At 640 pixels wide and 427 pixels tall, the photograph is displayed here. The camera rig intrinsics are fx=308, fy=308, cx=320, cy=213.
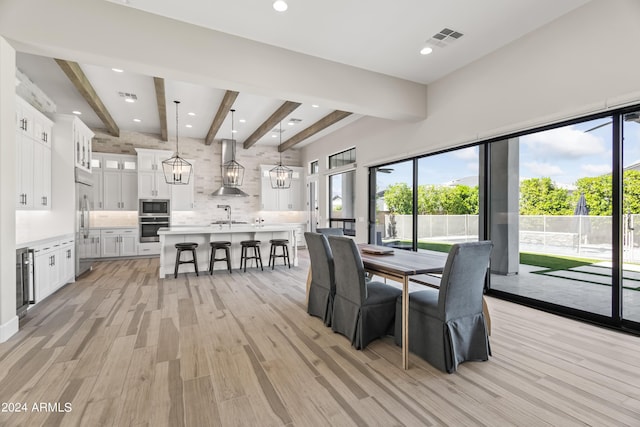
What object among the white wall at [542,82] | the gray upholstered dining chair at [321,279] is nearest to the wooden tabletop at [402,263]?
the gray upholstered dining chair at [321,279]

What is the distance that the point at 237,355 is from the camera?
8.29 ft

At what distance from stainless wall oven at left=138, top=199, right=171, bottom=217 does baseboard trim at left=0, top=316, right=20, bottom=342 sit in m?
4.93

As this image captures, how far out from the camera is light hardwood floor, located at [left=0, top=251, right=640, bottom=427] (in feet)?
5.86

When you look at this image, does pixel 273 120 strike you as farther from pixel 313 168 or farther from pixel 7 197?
pixel 7 197

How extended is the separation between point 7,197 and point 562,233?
5.76m

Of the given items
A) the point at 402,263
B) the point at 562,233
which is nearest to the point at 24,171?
the point at 402,263

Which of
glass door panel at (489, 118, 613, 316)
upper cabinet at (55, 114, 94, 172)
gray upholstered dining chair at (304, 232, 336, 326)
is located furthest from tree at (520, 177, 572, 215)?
upper cabinet at (55, 114, 94, 172)

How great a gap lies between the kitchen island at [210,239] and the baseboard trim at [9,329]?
7.94 feet

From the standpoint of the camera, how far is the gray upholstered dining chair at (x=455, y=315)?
2.22 meters

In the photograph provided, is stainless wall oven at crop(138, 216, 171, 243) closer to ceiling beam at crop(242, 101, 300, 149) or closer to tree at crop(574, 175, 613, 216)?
ceiling beam at crop(242, 101, 300, 149)

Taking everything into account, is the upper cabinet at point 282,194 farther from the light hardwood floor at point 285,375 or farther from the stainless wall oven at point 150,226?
the light hardwood floor at point 285,375

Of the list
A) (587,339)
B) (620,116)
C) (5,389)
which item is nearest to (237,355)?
(5,389)

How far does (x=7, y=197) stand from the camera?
286 centimetres

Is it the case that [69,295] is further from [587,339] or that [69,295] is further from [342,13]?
[587,339]
